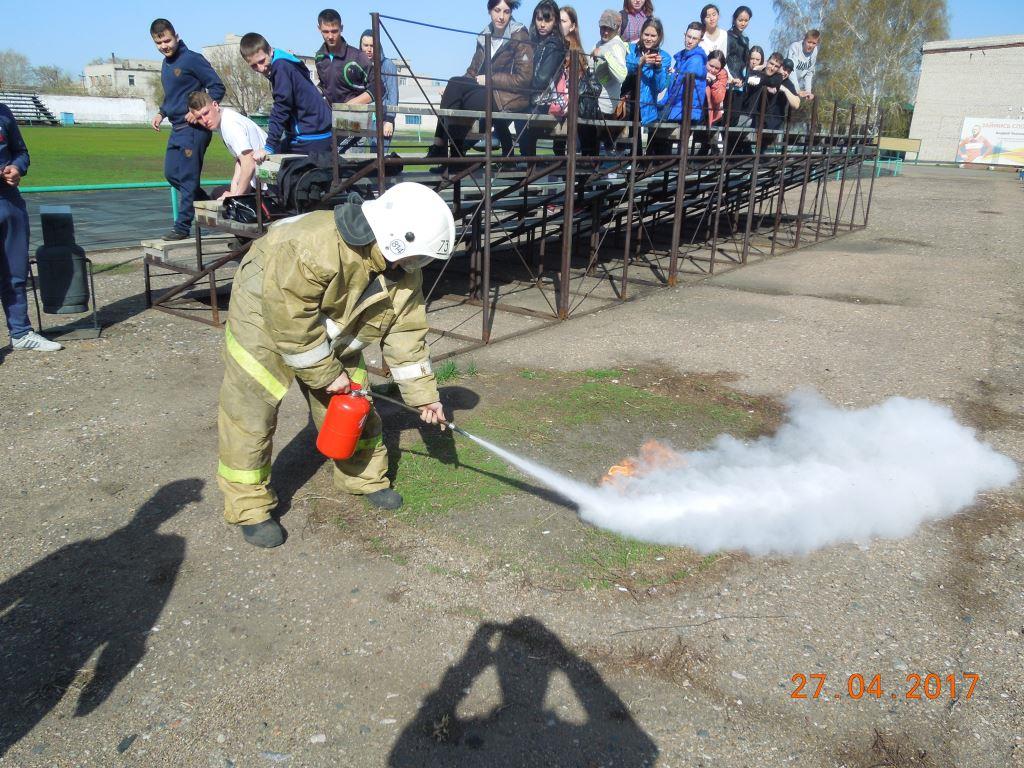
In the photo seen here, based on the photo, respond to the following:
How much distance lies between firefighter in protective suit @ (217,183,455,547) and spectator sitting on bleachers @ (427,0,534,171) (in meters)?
3.64

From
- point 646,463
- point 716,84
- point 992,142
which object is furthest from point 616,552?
point 992,142

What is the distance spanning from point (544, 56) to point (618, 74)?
1374mm

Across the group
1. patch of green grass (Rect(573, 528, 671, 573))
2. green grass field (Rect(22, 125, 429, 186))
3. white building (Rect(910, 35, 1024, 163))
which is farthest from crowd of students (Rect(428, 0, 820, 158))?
white building (Rect(910, 35, 1024, 163))

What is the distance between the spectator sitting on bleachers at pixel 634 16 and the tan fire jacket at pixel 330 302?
294 inches

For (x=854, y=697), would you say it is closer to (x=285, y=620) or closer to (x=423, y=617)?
(x=423, y=617)

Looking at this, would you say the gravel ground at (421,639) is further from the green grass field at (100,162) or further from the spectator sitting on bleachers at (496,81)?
the green grass field at (100,162)

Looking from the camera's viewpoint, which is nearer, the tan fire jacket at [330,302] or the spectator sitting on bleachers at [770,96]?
the tan fire jacket at [330,302]

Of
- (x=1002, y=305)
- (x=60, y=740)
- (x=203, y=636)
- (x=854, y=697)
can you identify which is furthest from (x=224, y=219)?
(x=1002, y=305)

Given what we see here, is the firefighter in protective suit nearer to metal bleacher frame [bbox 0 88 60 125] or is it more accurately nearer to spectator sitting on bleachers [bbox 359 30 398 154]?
spectator sitting on bleachers [bbox 359 30 398 154]

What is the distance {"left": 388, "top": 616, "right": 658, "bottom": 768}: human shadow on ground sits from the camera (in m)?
2.66

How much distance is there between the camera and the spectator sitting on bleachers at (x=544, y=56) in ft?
25.2

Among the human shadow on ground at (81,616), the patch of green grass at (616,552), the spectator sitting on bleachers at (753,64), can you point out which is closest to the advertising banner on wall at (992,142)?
the spectator sitting on bleachers at (753,64)

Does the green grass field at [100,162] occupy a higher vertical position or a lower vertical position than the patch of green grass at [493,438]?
higher

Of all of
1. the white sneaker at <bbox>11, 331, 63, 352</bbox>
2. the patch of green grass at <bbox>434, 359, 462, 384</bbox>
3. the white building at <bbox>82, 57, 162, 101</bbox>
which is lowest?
the patch of green grass at <bbox>434, 359, 462, 384</bbox>
